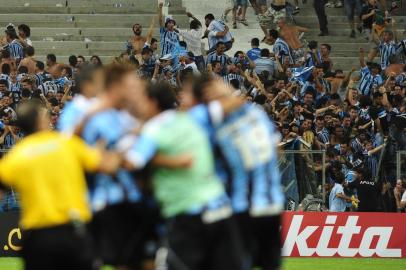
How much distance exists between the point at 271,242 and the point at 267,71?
1823cm

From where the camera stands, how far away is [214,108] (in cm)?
1280

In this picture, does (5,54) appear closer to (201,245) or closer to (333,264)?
(333,264)

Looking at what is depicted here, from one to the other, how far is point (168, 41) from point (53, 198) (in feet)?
70.6

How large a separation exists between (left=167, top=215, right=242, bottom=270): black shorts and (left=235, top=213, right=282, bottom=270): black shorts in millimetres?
1341

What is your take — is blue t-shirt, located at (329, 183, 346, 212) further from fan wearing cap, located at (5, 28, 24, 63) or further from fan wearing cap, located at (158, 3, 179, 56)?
fan wearing cap, located at (5, 28, 24, 63)

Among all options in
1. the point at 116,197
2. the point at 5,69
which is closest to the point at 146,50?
the point at 5,69

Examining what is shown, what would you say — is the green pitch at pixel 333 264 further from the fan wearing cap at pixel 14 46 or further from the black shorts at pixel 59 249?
the black shorts at pixel 59 249

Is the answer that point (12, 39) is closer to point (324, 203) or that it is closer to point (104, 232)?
point (324, 203)

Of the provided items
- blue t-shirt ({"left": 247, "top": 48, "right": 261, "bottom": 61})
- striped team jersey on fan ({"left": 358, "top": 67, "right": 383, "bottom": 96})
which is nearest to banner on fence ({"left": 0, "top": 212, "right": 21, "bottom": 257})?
blue t-shirt ({"left": 247, "top": 48, "right": 261, "bottom": 61})

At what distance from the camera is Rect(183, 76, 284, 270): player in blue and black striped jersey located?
12914 mm

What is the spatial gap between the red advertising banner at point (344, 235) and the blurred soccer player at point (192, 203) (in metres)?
12.7

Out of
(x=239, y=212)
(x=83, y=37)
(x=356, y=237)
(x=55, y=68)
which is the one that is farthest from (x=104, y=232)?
(x=83, y=37)

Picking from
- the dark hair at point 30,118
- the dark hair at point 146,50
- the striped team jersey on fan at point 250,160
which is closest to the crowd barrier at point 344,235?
the dark hair at point 146,50

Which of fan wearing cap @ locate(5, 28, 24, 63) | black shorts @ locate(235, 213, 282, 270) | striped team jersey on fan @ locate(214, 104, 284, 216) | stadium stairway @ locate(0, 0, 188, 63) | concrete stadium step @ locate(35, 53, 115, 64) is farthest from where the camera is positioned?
stadium stairway @ locate(0, 0, 188, 63)
